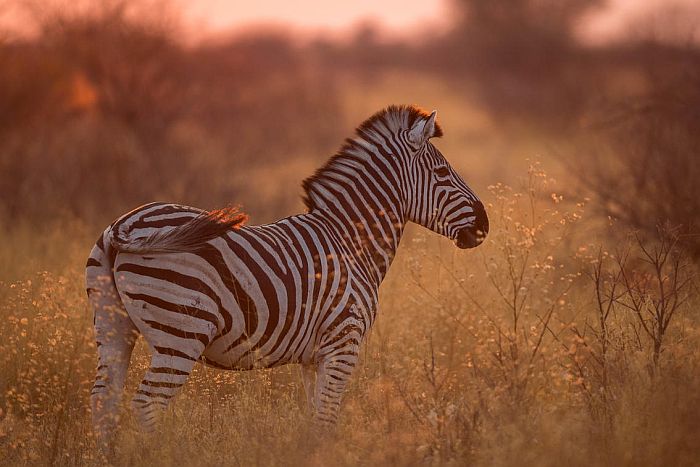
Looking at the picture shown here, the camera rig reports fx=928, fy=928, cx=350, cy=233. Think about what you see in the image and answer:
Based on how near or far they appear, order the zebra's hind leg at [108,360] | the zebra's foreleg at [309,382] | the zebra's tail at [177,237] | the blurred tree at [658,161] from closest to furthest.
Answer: the zebra's tail at [177,237] → the zebra's hind leg at [108,360] → the zebra's foreleg at [309,382] → the blurred tree at [658,161]

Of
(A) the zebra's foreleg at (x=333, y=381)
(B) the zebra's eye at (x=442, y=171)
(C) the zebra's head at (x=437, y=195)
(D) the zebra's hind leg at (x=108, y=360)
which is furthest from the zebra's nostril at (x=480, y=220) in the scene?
(D) the zebra's hind leg at (x=108, y=360)

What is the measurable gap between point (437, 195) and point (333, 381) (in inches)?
51.7

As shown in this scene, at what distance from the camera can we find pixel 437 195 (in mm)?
5477

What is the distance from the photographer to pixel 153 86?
1638cm

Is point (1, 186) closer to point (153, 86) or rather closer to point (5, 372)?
point (153, 86)

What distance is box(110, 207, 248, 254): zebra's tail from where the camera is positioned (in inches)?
175

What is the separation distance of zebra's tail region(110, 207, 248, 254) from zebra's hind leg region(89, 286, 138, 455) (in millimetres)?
329

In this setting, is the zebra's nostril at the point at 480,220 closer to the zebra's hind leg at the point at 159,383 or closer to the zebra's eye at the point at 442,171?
the zebra's eye at the point at 442,171

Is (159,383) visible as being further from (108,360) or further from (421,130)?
(421,130)

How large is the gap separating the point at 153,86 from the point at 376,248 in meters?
11.9

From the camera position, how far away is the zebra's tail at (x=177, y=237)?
444 cm

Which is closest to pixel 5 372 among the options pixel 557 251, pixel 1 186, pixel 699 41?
pixel 557 251

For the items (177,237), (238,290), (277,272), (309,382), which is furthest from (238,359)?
(177,237)

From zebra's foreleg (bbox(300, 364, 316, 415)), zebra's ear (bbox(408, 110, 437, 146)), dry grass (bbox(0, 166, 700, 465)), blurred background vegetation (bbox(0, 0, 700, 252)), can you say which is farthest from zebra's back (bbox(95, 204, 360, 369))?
blurred background vegetation (bbox(0, 0, 700, 252))
